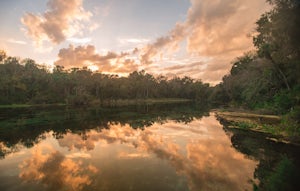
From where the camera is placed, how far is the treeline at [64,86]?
80.3 meters

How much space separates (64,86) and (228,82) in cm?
7307

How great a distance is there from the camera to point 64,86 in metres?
95.0

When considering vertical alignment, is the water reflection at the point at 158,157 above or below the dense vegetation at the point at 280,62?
below

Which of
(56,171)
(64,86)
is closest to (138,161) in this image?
(56,171)

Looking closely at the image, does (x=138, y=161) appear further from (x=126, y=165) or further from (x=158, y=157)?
(x=158, y=157)

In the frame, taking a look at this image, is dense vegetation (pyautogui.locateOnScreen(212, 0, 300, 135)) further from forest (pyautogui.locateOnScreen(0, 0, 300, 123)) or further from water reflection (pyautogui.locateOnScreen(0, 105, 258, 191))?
water reflection (pyautogui.locateOnScreen(0, 105, 258, 191))

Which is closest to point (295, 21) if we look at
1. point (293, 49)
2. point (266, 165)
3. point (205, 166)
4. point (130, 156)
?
point (293, 49)

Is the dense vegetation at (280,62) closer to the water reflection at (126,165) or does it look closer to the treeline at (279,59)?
the treeline at (279,59)

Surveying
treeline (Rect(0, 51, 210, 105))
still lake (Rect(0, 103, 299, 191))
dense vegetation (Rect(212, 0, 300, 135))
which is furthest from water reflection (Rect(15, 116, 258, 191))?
treeline (Rect(0, 51, 210, 105))

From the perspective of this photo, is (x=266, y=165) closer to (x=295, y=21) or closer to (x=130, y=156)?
(x=130, y=156)

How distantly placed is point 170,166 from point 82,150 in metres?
7.39

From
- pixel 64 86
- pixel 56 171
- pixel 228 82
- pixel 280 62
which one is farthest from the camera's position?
pixel 64 86

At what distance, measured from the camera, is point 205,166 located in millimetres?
12117

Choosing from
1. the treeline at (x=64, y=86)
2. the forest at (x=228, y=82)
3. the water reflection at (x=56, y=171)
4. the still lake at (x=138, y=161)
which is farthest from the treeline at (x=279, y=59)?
the treeline at (x=64, y=86)
